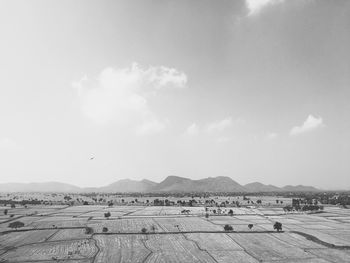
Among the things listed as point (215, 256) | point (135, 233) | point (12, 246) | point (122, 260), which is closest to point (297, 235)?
point (215, 256)

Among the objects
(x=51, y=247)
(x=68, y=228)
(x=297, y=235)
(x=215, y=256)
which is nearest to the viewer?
(x=215, y=256)

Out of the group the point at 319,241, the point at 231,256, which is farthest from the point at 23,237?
the point at 319,241

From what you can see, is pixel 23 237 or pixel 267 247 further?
pixel 23 237

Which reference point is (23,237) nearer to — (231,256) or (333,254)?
(231,256)

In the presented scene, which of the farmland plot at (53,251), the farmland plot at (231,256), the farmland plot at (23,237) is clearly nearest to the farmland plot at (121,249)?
the farmland plot at (53,251)

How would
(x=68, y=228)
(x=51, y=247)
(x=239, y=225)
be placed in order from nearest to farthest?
(x=51, y=247)
(x=68, y=228)
(x=239, y=225)

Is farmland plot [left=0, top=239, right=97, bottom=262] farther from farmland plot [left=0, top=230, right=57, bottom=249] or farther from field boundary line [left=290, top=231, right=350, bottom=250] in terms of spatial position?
field boundary line [left=290, top=231, right=350, bottom=250]

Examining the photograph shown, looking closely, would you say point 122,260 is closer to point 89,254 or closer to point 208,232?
point 89,254
